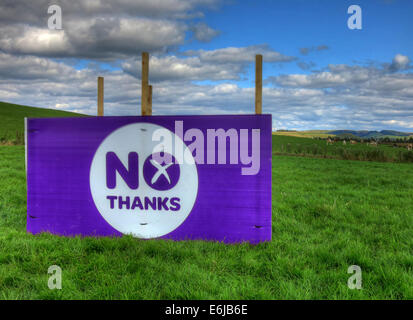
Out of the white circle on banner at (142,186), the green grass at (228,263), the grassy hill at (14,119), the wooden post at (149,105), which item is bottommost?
the green grass at (228,263)

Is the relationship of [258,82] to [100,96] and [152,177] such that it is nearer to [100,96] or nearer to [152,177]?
[152,177]

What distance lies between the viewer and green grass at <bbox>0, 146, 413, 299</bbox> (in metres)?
3.05

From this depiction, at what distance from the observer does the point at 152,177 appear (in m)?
4.77

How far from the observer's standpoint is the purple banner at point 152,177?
4.56m

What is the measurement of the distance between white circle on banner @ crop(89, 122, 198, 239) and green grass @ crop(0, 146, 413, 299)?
416mm

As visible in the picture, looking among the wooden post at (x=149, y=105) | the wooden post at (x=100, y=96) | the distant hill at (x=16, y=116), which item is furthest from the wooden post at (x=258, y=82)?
the distant hill at (x=16, y=116)

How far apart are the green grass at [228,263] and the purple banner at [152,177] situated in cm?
37

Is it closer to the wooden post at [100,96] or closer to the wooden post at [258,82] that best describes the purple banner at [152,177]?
the wooden post at [258,82]

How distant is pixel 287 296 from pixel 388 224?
3.48m

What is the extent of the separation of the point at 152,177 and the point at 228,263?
1864 mm

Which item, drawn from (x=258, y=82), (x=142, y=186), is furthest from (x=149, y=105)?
(x=258, y=82)

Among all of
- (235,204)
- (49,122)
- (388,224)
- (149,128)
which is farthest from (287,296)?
(49,122)

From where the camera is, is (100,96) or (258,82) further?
(100,96)

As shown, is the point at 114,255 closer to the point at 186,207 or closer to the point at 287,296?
the point at 186,207
